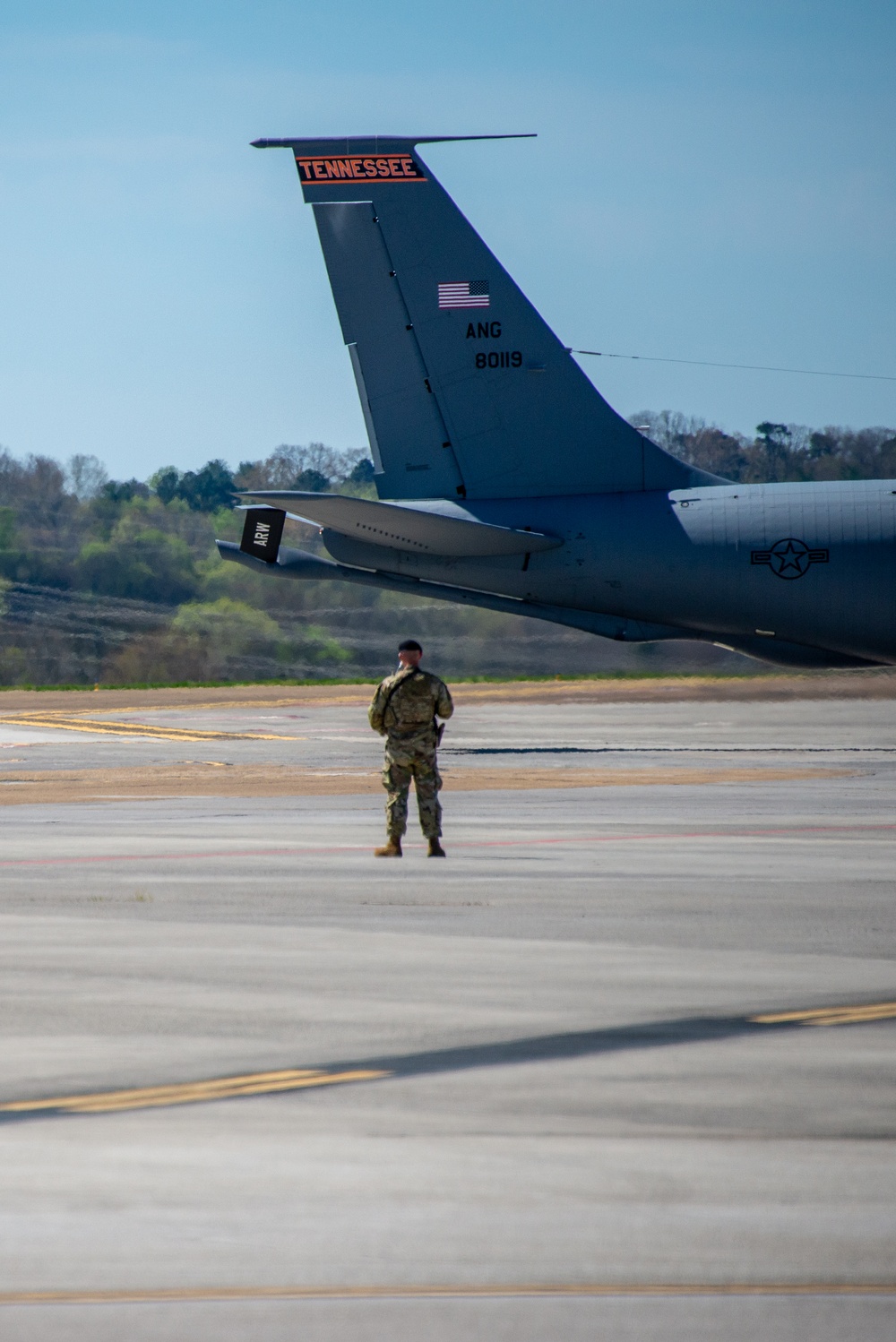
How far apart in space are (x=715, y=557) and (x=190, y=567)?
53.7 meters

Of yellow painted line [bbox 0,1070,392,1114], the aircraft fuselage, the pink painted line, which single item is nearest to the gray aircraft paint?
the aircraft fuselage

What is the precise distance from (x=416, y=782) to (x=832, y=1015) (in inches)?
352

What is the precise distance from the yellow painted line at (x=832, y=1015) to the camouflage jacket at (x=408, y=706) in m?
8.94

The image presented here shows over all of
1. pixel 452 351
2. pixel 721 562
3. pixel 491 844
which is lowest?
pixel 491 844

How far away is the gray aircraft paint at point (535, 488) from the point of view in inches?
1315

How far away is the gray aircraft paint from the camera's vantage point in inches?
1315

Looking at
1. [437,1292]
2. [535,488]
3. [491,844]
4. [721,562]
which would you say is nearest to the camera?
[437,1292]

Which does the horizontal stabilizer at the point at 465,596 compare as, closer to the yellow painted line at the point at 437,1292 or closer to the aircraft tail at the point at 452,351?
the aircraft tail at the point at 452,351

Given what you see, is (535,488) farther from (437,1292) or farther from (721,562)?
(437,1292)

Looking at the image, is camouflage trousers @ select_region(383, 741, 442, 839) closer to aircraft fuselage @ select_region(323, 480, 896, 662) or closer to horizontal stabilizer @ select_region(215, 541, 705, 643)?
aircraft fuselage @ select_region(323, 480, 896, 662)

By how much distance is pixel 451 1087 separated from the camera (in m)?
7.89

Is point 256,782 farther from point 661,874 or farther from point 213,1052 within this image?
point 213,1052

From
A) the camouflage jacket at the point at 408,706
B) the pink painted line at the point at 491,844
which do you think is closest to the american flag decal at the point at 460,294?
the pink painted line at the point at 491,844

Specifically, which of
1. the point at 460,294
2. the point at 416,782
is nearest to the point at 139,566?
the point at 460,294
